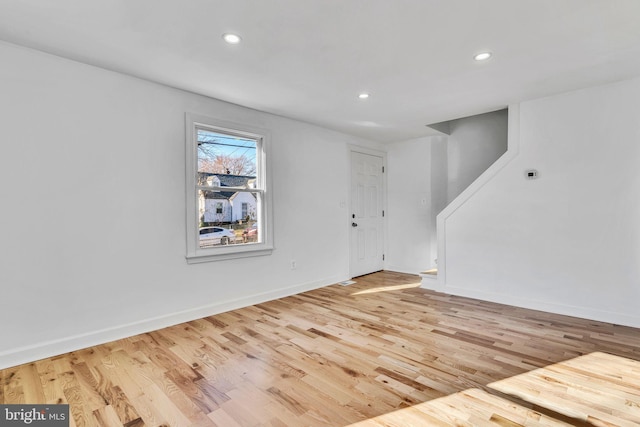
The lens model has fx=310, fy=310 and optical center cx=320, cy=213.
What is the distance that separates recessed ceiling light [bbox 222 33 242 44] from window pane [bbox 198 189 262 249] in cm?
161

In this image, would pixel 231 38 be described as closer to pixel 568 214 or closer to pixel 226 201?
pixel 226 201

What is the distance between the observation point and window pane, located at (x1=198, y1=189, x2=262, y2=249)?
338cm

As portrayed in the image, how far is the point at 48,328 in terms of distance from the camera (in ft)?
7.97

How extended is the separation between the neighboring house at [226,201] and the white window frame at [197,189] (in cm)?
9

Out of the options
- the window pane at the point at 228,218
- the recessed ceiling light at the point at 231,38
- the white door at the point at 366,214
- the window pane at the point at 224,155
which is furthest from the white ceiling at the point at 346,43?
the white door at the point at 366,214

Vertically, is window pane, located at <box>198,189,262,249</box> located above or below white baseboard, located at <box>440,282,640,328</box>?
above

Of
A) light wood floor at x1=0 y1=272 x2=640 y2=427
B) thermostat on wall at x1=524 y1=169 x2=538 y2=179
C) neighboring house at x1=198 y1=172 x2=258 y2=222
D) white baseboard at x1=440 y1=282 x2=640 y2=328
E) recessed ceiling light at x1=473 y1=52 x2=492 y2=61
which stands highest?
recessed ceiling light at x1=473 y1=52 x2=492 y2=61

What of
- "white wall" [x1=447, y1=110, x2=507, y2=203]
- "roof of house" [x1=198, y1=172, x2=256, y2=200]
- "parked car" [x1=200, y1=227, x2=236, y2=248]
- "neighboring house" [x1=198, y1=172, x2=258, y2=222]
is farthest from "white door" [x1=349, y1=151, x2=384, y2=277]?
"parked car" [x1=200, y1=227, x2=236, y2=248]

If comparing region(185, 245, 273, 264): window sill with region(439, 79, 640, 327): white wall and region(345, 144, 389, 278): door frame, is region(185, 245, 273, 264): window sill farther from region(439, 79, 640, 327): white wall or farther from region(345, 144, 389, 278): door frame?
region(439, 79, 640, 327): white wall

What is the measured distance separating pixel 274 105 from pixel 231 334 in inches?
98.8

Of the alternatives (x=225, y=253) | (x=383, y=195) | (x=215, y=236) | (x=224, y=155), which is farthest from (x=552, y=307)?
→ (x=224, y=155)

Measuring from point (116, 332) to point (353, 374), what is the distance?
2118 mm

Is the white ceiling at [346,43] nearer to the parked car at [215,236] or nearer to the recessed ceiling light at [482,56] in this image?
the recessed ceiling light at [482,56]

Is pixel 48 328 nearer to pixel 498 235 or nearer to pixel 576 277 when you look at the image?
pixel 498 235
